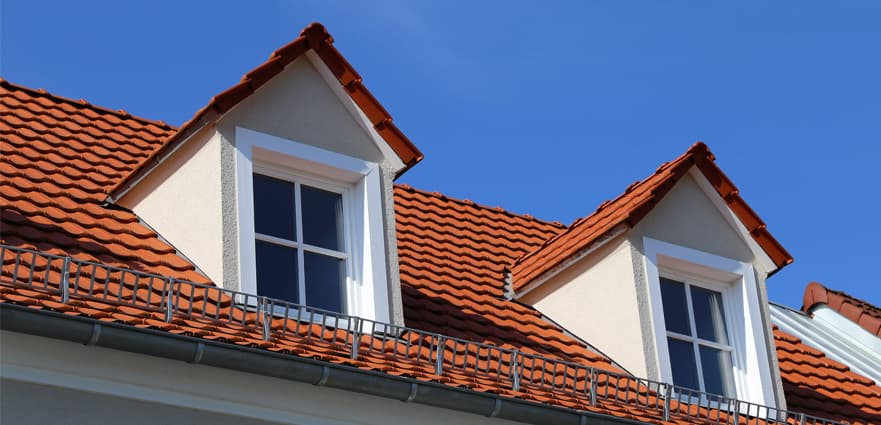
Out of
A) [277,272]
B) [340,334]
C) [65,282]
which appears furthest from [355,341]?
[65,282]

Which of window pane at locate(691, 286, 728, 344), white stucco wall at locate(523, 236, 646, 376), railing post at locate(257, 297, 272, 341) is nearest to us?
railing post at locate(257, 297, 272, 341)

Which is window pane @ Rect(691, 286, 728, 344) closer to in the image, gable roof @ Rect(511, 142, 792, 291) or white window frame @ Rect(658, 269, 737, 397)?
white window frame @ Rect(658, 269, 737, 397)

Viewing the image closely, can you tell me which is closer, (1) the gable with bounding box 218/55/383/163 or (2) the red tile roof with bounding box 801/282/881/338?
(1) the gable with bounding box 218/55/383/163

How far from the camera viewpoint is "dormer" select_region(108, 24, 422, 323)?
396 inches

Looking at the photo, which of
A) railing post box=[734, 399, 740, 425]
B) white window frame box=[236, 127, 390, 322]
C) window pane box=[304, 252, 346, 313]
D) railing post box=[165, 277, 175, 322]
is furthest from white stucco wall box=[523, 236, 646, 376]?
railing post box=[165, 277, 175, 322]

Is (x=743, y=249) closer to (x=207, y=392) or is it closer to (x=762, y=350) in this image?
(x=762, y=350)

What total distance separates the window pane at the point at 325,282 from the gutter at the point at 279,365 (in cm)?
161

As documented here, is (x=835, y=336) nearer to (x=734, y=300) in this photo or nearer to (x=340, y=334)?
(x=734, y=300)

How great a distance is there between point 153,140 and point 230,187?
2.90 meters

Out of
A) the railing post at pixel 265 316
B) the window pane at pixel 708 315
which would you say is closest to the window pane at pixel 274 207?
the railing post at pixel 265 316

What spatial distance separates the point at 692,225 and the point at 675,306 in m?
0.70

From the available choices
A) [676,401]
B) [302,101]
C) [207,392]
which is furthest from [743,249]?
[207,392]

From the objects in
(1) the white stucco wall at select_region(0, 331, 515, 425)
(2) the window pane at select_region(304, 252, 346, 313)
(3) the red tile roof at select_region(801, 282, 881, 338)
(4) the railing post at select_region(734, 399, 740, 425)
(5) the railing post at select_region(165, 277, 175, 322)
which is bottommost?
(1) the white stucco wall at select_region(0, 331, 515, 425)

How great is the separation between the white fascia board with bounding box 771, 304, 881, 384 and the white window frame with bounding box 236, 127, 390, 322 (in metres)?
5.48
